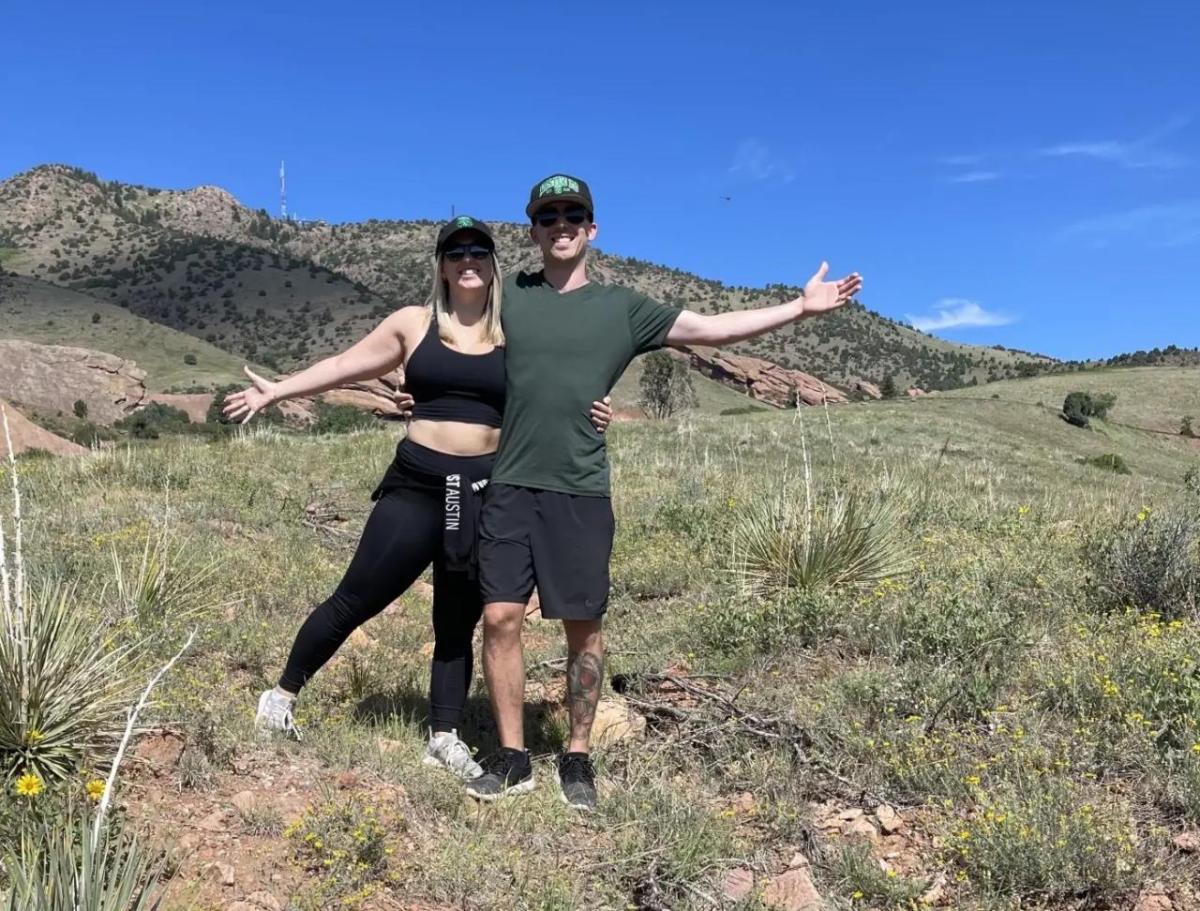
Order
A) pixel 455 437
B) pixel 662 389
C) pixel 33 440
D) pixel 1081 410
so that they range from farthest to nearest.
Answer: pixel 662 389 → pixel 1081 410 → pixel 33 440 → pixel 455 437

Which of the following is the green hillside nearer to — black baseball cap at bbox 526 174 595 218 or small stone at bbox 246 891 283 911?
black baseball cap at bbox 526 174 595 218

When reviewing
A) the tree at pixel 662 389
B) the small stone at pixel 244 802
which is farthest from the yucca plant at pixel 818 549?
the tree at pixel 662 389

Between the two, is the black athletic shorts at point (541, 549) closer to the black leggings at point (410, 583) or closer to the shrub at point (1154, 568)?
the black leggings at point (410, 583)

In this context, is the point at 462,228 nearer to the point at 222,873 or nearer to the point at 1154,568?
the point at 222,873

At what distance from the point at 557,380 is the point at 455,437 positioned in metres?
0.45

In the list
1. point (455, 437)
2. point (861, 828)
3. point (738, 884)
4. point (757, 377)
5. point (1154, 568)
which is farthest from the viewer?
point (757, 377)

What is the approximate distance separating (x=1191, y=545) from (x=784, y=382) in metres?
80.4

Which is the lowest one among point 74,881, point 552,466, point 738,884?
point 738,884

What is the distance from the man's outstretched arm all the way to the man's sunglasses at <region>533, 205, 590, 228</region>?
1.75ft

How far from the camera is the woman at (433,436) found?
307cm

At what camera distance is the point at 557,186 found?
9.99 feet

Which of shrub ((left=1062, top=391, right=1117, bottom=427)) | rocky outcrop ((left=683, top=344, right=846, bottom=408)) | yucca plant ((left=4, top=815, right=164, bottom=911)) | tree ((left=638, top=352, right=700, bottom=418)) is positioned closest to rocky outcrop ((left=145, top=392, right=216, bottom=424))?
tree ((left=638, top=352, right=700, bottom=418))

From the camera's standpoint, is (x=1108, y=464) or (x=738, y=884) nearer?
(x=738, y=884)

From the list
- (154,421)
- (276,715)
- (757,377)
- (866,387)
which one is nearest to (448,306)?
(276,715)
